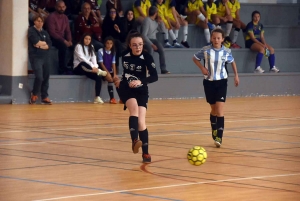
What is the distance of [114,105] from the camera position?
51.5 feet

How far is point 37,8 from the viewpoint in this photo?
1683 centimetres

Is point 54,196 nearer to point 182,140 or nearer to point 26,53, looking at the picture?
point 182,140

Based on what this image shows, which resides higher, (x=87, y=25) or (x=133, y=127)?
(x=87, y=25)

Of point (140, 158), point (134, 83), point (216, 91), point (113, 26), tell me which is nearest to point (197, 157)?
point (140, 158)

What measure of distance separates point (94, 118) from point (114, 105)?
2.85m

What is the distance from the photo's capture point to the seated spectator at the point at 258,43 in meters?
19.5

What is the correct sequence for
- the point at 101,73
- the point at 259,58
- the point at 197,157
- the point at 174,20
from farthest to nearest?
the point at 259,58, the point at 174,20, the point at 101,73, the point at 197,157

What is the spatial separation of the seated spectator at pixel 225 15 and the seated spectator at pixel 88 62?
16.6ft

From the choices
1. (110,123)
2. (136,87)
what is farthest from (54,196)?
(110,123)

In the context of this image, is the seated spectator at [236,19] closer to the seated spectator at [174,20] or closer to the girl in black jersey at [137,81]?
the seated spectator at [174,20]

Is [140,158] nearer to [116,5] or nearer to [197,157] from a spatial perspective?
[197,157]

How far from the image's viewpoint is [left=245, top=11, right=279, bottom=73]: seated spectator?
19.5m

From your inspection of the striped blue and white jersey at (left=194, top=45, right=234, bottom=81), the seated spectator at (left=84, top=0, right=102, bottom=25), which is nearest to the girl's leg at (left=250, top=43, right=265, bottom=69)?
the seated spectator at (left=84, top=0, right=102, bottom=25)

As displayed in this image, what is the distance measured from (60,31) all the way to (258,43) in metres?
6.27
